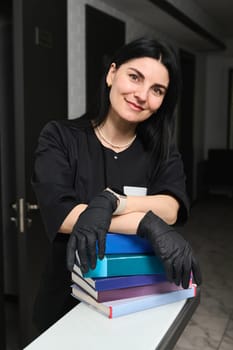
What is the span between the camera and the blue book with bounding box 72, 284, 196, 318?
3.48 feet

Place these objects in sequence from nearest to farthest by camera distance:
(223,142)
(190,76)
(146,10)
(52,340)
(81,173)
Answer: (52,340) < (81,173) < (146,10) < (190,76) < (223,142)

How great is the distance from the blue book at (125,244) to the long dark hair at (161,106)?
1.41ft

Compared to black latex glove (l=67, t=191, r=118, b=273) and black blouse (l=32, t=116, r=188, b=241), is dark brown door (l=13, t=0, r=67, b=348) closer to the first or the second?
black blouse (l=32, t=116, r=188, b=241)

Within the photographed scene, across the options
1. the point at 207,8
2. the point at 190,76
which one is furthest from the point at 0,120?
the point at 190,76

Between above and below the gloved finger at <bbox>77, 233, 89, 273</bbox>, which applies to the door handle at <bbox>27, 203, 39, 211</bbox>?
below

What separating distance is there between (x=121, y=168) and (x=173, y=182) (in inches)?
7.0

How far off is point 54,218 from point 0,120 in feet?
5.63

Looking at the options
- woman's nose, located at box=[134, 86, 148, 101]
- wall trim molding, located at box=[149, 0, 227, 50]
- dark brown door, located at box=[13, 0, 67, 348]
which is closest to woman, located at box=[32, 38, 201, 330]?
woman's nose, located at box=[134, 86, 148, 101]

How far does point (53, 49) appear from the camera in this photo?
2719 mm

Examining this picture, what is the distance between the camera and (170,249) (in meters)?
1.03

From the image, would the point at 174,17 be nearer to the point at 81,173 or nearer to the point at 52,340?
the point at 81,173

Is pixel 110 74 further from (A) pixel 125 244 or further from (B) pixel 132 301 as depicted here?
(B) pixel 132 301

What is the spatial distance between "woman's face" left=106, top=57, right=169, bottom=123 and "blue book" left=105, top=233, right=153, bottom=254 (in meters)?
0.38

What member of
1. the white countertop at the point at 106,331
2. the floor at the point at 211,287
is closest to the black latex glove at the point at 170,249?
Answer: the white countertop at the point at 106,331
